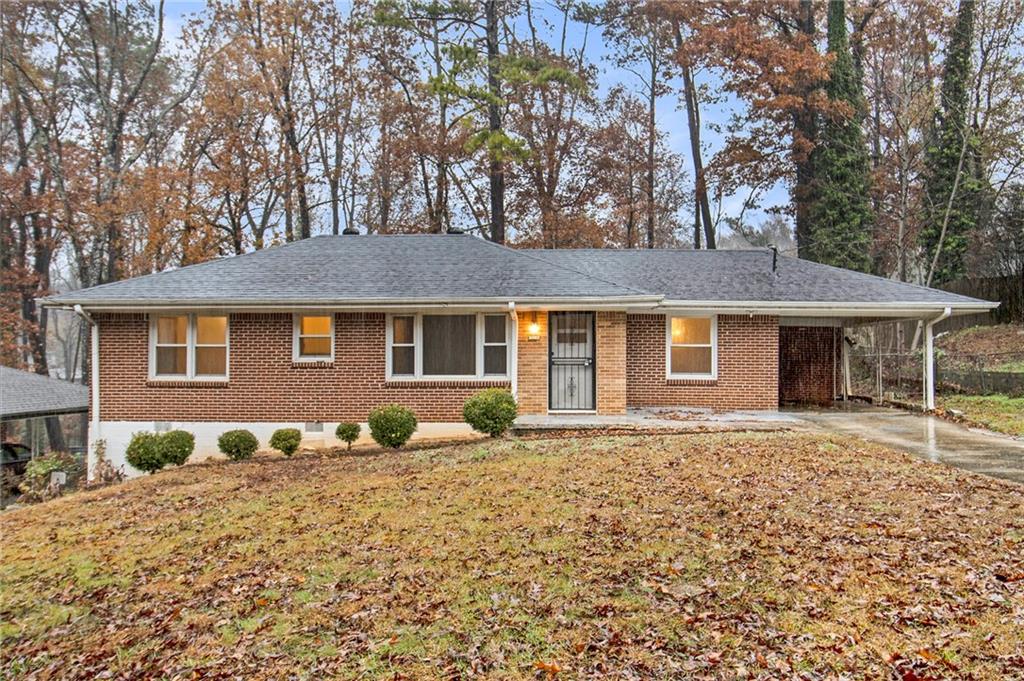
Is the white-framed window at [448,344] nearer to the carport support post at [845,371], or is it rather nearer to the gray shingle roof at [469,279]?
the gray shingle roof at [469,279]

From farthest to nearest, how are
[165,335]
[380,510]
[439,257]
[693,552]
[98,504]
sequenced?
[439,257]
[165,335]
[98,504]
[380,510]
[693,552]

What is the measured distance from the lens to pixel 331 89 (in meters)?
24.2

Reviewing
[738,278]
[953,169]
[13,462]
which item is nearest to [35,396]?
[13,462]

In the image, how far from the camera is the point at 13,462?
52.9 ft

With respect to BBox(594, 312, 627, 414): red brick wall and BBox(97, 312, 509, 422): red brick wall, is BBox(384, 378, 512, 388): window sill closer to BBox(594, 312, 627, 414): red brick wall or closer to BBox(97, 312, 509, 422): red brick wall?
BBox(97, 312, 509, 422): red brick wall

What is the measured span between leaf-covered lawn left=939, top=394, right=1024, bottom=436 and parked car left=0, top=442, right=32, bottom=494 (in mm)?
21665

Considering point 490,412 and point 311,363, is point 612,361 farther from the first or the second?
point 311,363

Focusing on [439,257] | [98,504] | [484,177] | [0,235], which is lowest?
[98,504]

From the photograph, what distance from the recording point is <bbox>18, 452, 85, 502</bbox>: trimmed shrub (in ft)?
41.0

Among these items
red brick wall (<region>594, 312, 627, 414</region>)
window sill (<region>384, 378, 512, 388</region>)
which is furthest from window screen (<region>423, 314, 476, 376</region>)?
red brick wall (<region>594, 312, 627, 414</region>)

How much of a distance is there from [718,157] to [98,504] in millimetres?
24820

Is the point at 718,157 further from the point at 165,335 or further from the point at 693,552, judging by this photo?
the point at 693,552

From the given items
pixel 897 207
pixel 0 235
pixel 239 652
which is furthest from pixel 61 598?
pixel 897 207

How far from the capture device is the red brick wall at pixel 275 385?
12289mm
